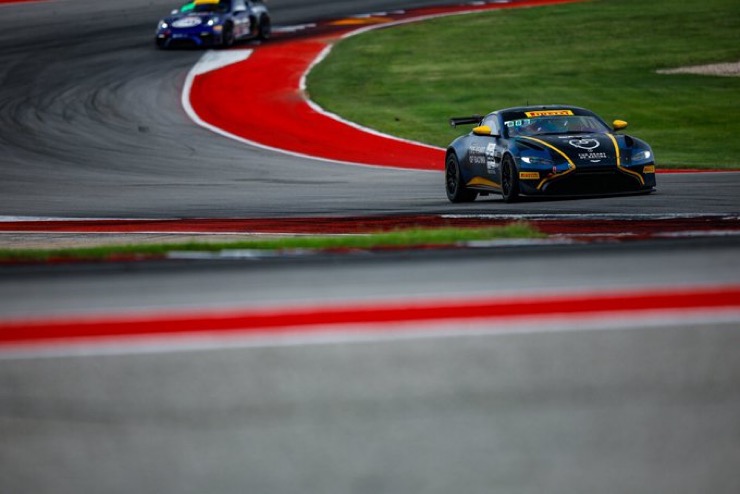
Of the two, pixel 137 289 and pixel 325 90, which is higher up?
pixel 137 289

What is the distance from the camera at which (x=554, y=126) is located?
57.0 feet

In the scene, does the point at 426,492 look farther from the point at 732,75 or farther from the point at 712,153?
the point at 732,75

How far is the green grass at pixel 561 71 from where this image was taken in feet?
87.2

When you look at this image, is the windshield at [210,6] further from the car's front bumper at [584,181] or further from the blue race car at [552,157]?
the car's front bumper at [584,181]

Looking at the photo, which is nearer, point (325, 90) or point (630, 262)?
point (630, 262)

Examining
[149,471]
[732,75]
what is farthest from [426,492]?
[732,75]

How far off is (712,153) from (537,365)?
1840 cm

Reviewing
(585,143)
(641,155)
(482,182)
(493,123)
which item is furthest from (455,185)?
(641,155)

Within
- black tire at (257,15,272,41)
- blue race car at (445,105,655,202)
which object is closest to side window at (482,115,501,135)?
blue race car at (445,105,655,202)

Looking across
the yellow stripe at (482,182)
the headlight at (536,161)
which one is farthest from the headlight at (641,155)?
the yellow stripe at (482,182)

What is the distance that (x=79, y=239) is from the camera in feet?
47.2

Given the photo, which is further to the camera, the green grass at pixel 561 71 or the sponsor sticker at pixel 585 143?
the green grass at pixel 561 71

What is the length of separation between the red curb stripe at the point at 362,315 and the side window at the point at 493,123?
1014 cm

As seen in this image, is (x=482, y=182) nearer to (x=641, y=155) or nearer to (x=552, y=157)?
(x=552, y=157)
